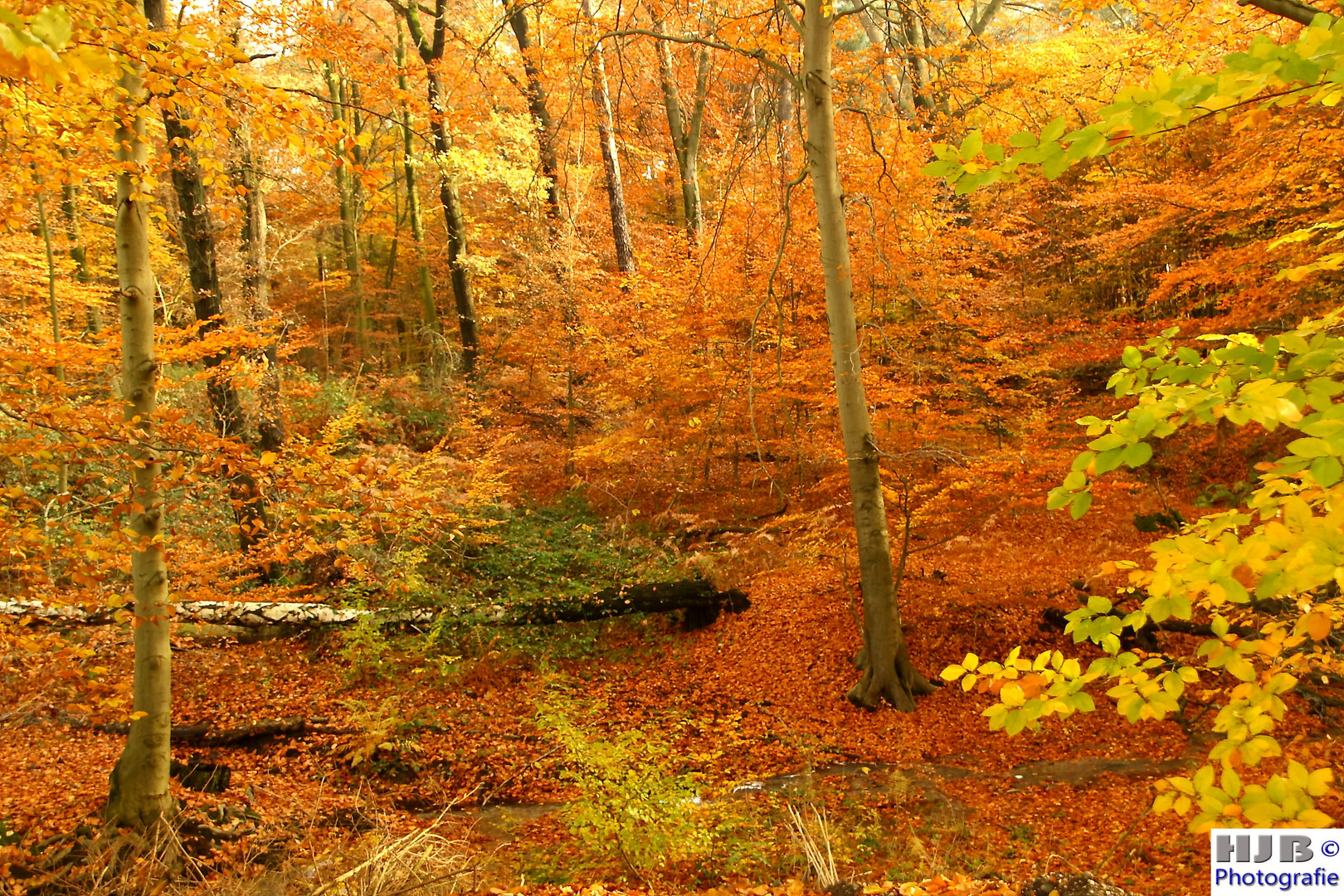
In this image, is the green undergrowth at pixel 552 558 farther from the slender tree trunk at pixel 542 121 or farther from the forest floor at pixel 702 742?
the slender tree trunk at pixel 542 121

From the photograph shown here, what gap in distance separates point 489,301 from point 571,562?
889 centimetres

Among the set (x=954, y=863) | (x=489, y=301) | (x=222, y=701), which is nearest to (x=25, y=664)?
(x=222, y=701)

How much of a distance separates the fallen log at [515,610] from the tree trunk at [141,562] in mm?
3967

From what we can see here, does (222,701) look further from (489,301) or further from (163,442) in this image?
(489,301)

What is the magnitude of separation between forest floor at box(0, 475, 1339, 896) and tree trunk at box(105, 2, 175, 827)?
546mm

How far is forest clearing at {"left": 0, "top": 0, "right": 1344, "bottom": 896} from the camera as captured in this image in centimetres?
215

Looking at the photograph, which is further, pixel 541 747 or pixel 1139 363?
pixel 541 747

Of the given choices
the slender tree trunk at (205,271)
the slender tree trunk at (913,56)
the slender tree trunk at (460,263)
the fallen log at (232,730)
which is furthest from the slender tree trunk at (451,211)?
the fallen log at (232,730)

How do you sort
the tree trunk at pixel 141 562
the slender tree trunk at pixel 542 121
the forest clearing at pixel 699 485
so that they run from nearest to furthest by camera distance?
the forest clearing at pixel 699 485 < the tree trunk at pixel 141 562 < the slender tree trunk at pixel 542 121

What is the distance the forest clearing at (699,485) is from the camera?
2152mm

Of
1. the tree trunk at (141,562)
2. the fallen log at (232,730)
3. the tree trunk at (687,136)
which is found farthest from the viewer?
the tree trunk at (687,136)

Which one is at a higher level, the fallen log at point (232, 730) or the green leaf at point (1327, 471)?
the green leaf at point (1327, 471)

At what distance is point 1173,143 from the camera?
12.0m

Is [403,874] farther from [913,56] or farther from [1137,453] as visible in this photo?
[913,56]
